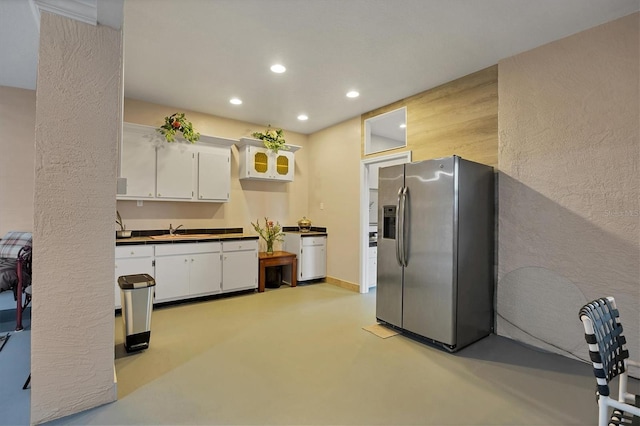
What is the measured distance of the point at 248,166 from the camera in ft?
16.3

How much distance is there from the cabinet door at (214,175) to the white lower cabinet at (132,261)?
1.07 metres

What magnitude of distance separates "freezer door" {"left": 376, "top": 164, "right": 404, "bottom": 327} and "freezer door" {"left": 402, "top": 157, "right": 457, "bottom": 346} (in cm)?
10

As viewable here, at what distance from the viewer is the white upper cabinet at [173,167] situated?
158 inches

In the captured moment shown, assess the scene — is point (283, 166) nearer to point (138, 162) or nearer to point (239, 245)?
point (239, 245)

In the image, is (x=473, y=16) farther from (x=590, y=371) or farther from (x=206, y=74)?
(x=590, y=371)

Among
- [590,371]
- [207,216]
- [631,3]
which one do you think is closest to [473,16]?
[631,3]

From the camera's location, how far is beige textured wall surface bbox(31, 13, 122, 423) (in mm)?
1803

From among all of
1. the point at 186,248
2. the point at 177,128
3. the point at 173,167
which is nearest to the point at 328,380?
the point at 186,248

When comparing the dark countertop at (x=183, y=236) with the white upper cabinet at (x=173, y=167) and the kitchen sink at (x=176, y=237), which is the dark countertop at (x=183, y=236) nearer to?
the kitchen sink at (x=176, y=237)

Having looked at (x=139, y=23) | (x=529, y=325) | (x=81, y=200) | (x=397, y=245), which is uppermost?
(x=139, y=23)

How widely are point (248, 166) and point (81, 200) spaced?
3136 millimetres

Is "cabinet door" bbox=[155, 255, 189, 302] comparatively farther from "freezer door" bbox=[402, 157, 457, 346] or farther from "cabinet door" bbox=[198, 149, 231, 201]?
"freezer door" bbox=[402, 157, 457, 346]

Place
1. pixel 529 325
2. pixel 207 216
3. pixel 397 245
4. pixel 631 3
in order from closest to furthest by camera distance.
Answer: pixel 631 3
pixel 529 325
pixel 397 245
pixel 207 216

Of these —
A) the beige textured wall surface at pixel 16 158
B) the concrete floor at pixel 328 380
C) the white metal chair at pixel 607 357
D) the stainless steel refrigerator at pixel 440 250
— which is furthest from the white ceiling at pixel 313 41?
the concrete floor at pixel 328 380
